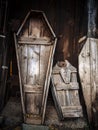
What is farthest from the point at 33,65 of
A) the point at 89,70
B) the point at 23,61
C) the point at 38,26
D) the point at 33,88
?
the point at 89,70

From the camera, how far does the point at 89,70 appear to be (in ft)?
Answer: 14.9

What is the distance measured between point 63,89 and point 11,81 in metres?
1.16

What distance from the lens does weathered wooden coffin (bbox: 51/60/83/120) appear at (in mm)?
A: 4254

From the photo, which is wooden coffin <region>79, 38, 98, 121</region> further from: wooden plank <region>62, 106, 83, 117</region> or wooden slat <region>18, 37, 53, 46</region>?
wooden slat <region>18, 37, 53, 46</region>

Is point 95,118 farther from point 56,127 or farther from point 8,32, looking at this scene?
point 8,32

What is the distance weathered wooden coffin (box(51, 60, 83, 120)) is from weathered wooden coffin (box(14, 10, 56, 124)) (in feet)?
0.68

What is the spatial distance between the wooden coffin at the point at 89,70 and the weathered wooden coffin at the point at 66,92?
15 cm

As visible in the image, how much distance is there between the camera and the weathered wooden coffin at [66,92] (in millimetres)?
4254

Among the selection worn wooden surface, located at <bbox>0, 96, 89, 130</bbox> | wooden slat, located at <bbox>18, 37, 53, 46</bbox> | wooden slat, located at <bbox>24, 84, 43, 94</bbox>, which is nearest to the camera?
worn wooden surface, located at <bbox>0, 96, 89, 130</bbox>

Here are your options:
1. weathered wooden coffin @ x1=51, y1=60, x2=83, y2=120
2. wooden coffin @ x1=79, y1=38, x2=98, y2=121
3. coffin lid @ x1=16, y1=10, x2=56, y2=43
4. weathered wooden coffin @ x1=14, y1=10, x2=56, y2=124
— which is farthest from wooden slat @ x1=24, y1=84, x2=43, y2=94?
coffin lid @ x1=16, y1=10, x2=56, y2=43

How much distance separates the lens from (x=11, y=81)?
5.02 m

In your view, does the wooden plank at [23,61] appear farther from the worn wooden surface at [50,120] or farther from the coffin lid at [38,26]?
the worn wooden surface at [50,120]

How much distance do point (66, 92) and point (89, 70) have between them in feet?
1.90

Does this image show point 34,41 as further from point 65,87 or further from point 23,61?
point 65,87
